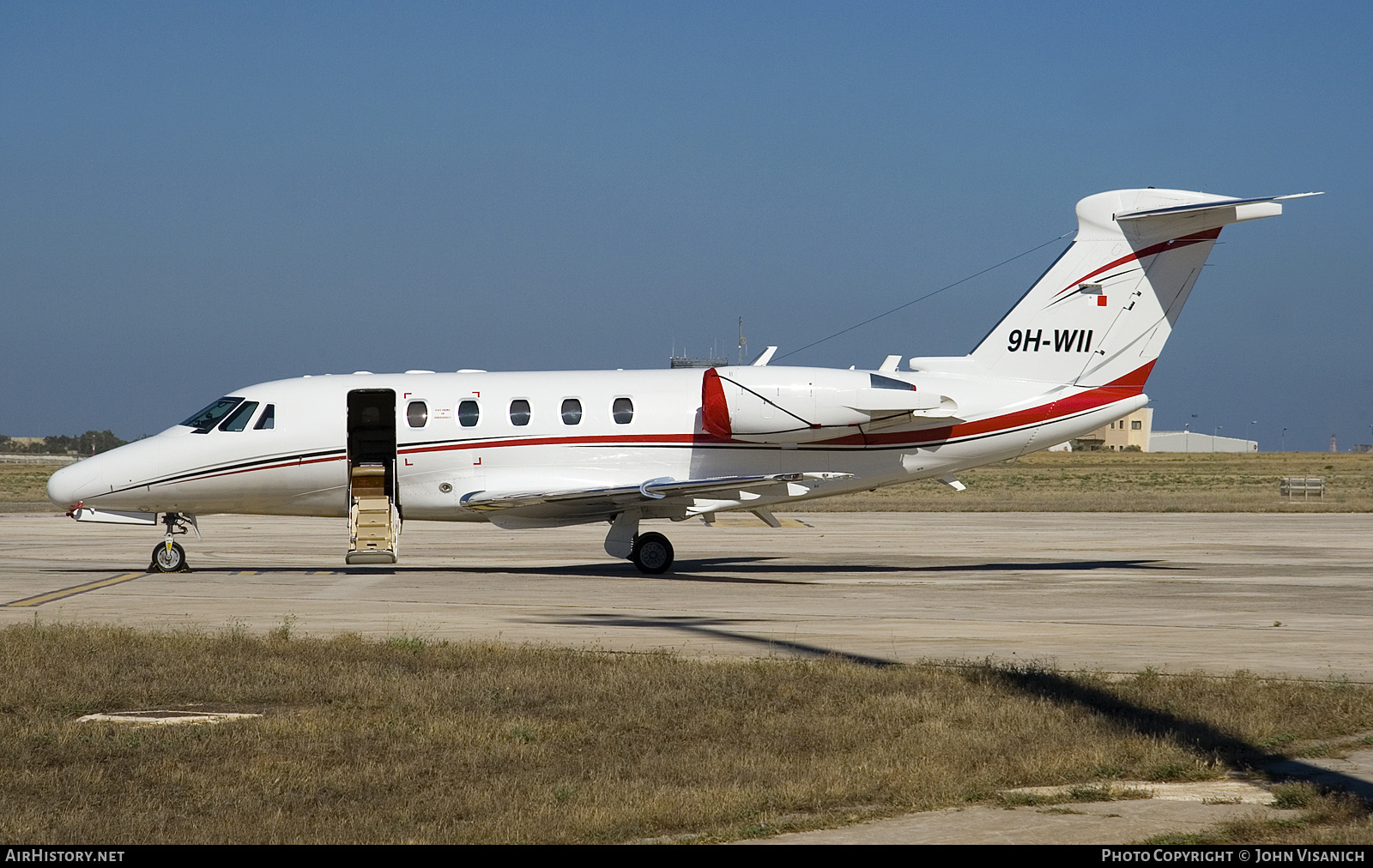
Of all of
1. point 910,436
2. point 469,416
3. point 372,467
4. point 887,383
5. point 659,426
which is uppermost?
point 887,383

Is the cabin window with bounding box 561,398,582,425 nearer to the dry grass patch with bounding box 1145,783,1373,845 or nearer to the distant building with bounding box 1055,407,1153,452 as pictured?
the dry grass patch with bounding box 1145,783,1373,845

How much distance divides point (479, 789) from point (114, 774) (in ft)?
7.61

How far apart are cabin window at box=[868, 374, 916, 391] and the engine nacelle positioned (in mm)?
22

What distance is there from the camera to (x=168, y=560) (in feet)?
75.1

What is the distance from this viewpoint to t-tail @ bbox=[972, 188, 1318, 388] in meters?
23.2

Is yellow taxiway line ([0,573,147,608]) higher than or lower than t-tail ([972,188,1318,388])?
lower

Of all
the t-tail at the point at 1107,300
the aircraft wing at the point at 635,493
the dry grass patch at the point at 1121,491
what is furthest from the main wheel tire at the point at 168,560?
the dry grass patch at the point at 1121,491

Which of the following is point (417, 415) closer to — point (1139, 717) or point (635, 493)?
point (635, 493)

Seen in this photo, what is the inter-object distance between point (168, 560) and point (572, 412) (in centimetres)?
758

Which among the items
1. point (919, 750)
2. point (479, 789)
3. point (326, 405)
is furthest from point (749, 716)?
point (326, 405)

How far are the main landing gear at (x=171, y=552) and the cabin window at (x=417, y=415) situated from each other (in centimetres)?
436

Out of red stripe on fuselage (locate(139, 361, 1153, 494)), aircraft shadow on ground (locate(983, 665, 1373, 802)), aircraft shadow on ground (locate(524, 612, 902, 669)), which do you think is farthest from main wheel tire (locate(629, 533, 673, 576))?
aircraft shadow on ground (locate(983, 665, 1373, 802))

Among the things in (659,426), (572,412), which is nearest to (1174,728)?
(659,426)
